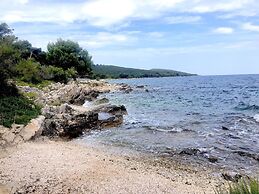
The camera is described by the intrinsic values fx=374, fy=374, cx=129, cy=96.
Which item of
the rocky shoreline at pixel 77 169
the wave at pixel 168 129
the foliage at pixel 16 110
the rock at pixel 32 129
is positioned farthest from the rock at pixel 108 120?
the rock at pixel 32 129

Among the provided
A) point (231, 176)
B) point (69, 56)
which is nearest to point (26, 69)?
point (69, 56)

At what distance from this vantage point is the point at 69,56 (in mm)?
99688

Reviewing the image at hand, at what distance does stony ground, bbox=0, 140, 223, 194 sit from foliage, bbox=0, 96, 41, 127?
123 inches

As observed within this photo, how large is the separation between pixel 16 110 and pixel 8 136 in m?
4.29

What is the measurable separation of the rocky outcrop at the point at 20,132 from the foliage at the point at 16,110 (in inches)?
16.3

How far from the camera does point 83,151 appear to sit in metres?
22.7

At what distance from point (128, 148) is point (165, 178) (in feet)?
26.5

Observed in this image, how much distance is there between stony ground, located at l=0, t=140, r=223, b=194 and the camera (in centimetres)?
1518

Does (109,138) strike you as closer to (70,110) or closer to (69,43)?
(70,110)

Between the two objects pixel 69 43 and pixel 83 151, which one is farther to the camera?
pixel 69 43

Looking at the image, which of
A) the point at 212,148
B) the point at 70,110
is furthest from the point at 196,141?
the point at 70,110

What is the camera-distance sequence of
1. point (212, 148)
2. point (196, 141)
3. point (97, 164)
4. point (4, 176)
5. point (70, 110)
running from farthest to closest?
point (70, 110)
point (196, 141)
point (212, 148)
point (97, 164)
point (4, 176)

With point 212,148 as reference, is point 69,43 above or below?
above

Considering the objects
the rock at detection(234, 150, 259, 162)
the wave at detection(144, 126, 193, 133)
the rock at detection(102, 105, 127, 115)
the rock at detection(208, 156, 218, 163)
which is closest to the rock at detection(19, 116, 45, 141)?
the wave at detection(144, 126, 193, 133)
